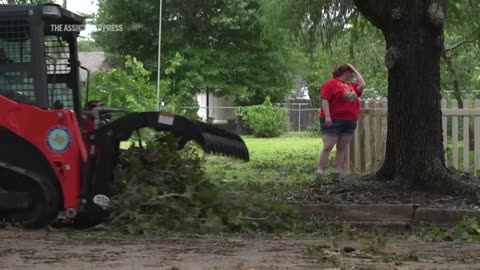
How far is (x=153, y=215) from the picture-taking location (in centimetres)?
771

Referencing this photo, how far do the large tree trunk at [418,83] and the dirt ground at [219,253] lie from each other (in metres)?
2.64

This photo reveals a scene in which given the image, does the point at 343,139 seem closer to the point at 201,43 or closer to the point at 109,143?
the point at 109,143

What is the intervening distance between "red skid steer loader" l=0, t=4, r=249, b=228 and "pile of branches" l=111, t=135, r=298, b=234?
230 mm

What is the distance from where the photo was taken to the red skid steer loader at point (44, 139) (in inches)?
297

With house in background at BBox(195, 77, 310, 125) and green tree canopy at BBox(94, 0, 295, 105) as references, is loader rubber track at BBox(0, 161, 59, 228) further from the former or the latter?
house in background at BBox(195, 77, 310, 125)

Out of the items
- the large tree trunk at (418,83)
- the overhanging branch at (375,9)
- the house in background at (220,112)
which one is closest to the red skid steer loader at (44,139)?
the large tree trunk at (418,83)

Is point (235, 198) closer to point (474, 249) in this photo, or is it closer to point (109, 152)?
point (109, 152)

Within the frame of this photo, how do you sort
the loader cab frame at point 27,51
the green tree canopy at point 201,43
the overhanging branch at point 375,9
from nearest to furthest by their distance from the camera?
1. the loader cab frame at point 27,51
2. the overhanging branch at point 375,9
3. the green tree canopy at point 201,43

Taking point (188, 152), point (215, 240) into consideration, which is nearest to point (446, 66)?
point (188, 152)

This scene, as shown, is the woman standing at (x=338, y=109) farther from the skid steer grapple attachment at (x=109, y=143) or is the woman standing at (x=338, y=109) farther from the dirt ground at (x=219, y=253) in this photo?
the dirt ground at (x=219, y=253)

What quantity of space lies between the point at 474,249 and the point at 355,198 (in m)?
3.23

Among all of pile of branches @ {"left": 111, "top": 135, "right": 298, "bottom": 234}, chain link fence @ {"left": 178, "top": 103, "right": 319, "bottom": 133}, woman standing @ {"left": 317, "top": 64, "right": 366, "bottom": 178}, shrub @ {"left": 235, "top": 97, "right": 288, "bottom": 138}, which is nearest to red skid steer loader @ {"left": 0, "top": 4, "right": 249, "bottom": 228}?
pile of branches @ {"left": 111, "top": 135, "right": 298, "bottom": 234}

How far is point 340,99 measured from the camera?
38.9 ft

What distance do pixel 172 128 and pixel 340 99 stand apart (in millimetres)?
4671
